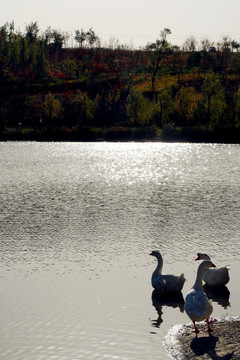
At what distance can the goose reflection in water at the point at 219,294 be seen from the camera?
18.8 meters

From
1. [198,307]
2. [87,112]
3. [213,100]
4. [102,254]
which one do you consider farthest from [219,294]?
[87,112]

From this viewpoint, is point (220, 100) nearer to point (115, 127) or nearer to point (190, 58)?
point (115, 127)

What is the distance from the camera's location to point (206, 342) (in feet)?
47.7

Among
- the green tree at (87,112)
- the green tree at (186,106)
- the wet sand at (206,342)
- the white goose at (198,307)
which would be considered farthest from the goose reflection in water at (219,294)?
the green tree at (87,112)

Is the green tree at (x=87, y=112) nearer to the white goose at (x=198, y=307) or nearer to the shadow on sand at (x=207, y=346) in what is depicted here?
the white goose at (x=198, y=307)

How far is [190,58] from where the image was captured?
186500mm

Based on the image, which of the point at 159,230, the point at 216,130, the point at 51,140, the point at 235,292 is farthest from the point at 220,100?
the point at 235,292

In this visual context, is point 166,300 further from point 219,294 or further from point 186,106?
point 186,106

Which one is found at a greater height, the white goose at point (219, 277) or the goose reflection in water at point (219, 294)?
the white goose at point (219, 277)

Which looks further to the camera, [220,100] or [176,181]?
[220,100]

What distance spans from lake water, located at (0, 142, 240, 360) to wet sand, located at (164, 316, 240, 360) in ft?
1.54

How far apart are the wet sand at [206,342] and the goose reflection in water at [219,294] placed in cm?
227

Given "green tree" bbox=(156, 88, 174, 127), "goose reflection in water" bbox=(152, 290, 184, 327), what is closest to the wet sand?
"goose reflection in water" bbox=(152, 290, 184, 327)

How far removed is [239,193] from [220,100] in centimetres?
7198
